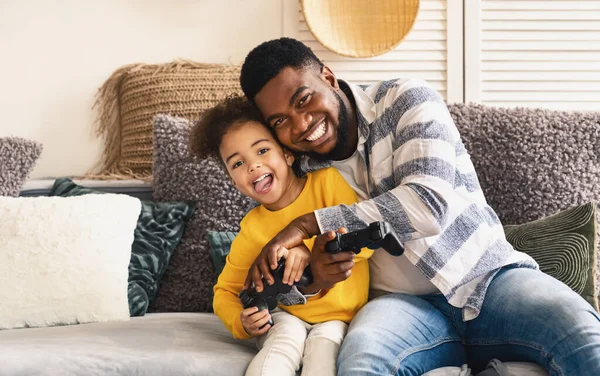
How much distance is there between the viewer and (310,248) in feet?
4.62

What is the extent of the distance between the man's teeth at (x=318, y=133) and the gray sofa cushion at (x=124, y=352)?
17.8 inches

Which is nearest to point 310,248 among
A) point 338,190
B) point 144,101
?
point 338,190

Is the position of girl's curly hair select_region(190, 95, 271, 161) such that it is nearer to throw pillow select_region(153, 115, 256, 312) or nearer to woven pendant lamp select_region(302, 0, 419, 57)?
throw pillow select_region(153, 115, 256, 312)

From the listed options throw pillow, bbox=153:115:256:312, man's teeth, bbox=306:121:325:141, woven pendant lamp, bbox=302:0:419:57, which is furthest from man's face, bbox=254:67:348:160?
woven pendant lamp, bbox=302:0:419:57

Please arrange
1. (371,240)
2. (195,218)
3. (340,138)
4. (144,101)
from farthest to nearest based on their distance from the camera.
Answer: (144,101) → (195,218) → (340,138) → (371,240)

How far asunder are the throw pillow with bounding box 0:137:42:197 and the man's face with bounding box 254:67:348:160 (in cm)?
79

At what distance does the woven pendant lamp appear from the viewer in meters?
2.37

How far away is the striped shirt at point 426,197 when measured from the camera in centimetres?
128

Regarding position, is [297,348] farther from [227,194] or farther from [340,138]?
[227,194]

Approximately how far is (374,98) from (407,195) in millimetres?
322

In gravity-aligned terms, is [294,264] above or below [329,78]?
below

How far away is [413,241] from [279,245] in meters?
0.28

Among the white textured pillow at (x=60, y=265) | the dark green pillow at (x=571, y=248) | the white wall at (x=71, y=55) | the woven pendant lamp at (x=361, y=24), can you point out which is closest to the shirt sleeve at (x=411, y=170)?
the dark green pillow at (x=571, y=248)

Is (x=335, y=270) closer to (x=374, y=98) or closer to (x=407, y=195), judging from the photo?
(x=407, y=195)
